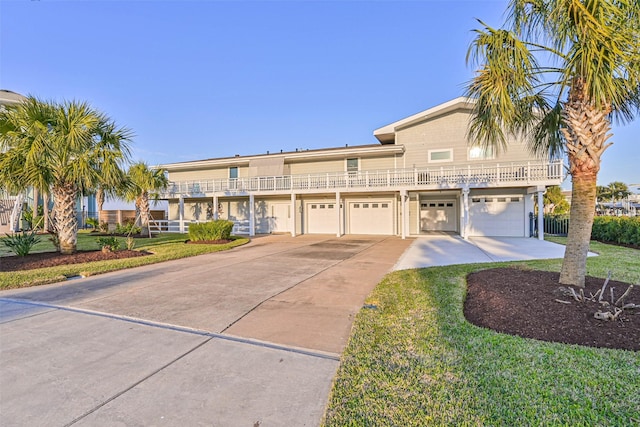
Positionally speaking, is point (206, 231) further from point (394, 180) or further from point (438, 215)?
point (438, 215)

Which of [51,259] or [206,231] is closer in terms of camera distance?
[51,259]

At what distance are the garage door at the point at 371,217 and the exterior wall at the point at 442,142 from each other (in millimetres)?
3163

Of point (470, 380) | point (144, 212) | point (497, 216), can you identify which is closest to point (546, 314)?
point (470, 380)

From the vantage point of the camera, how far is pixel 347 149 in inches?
767

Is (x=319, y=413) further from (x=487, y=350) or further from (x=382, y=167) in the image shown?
(x=382, y=167)

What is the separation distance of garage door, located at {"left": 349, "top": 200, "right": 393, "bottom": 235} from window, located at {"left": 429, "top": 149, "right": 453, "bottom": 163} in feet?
12.2

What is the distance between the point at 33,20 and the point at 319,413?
14867mm

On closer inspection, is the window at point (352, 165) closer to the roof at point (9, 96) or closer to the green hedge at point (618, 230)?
the green hedge at point (618, 230)

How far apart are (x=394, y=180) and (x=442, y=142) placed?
12.7 ft

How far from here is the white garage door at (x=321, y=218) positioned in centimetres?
2052

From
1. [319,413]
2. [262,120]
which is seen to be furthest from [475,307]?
[262,120]

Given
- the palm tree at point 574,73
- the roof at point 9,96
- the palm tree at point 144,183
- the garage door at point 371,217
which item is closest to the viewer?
the palm tree at point 574,73

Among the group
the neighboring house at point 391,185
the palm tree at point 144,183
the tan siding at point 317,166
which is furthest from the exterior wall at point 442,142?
the palm tree at point 144,183

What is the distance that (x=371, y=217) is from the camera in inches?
784
